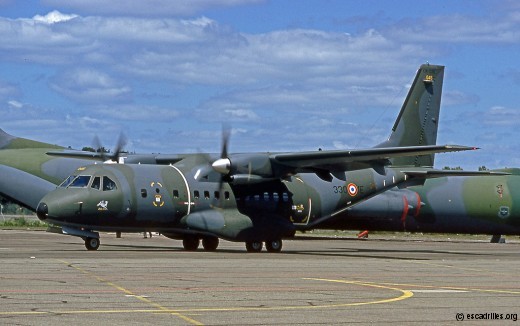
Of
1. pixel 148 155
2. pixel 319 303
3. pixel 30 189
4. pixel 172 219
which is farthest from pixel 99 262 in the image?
pixel 30 189

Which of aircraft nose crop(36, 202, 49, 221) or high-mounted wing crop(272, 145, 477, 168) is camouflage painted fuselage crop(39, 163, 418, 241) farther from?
high-mounted wing crop(272, 145, 477, 168)

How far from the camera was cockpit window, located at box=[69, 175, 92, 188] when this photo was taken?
33812 mm

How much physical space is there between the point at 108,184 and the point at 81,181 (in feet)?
3.19

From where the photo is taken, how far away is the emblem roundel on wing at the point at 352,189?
1575 inches

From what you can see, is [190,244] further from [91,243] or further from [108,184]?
[108,184]

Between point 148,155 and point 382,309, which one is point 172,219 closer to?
point 148,155

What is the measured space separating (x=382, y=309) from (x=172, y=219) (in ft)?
64.1

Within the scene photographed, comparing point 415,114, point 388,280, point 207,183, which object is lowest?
point 388,280

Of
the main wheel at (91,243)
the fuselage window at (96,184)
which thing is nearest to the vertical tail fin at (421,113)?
the fuselage window at (96,184)

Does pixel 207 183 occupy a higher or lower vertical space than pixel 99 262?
higher

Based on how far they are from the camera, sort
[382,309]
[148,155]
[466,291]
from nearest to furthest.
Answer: [382,309] → [466,291] → [148,155]

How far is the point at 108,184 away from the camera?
34000mm

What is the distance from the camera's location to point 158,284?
2048cm

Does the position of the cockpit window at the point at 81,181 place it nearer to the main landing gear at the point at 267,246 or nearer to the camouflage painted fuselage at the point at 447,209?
the main landing gear at the point at 267,246
